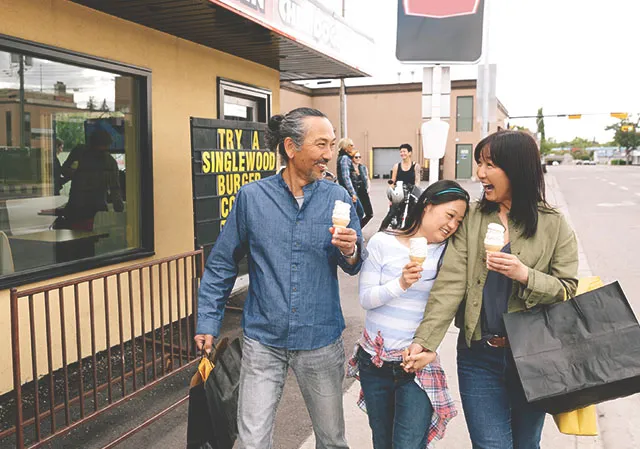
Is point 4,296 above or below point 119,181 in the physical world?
below

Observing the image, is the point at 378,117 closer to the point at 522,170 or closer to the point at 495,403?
the point at 522,170

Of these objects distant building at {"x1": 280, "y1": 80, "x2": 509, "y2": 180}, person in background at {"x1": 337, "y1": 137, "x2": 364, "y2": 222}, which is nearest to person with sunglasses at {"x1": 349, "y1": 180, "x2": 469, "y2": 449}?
person in background at {"x1": 337, "y1": 137, "x2": 364, "y2": 222}

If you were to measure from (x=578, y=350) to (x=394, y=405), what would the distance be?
81 centimetres

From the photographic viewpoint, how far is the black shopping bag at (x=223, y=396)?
2.70m

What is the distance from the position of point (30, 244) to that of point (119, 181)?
3.76 ft

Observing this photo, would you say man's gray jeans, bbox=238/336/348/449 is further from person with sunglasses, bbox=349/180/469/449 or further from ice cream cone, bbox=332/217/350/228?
ice cream cone, bbox=332/217/350/228

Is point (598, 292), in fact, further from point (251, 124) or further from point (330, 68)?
point (330, 68)

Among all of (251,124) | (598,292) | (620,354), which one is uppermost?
(251,124)

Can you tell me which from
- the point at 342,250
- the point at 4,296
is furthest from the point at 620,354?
the point at 4,296

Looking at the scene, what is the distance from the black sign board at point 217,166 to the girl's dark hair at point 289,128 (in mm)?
2502

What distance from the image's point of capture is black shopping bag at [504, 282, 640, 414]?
218 centimetres

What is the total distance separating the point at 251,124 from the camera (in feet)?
19.6

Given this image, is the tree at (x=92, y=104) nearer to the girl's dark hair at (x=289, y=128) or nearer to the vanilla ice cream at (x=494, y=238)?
the girl's dark hair at (x=289, y=128)

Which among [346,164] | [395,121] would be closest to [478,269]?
[346,164]
